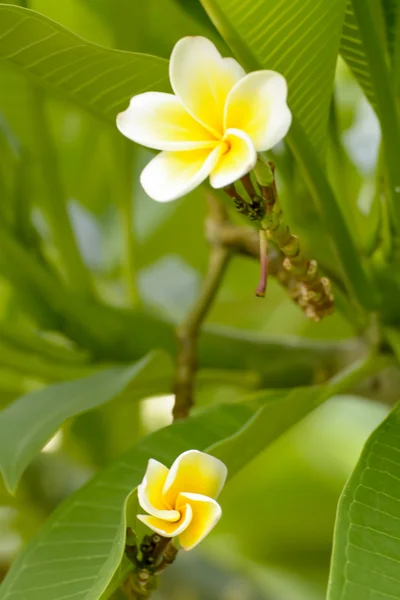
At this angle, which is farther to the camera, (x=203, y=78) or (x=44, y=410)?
(x=44, y=410)

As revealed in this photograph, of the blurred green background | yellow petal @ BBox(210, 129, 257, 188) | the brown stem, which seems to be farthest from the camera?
the blurred green background

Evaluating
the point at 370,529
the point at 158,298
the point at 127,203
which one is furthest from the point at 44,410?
the point at 158,298

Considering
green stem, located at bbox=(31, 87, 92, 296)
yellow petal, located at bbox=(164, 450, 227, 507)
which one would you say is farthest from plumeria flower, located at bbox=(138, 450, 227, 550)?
green stem, located at bbox=(31, 87, 92, 296)

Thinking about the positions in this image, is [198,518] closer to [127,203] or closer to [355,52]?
[355,52]

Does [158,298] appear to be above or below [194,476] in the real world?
below

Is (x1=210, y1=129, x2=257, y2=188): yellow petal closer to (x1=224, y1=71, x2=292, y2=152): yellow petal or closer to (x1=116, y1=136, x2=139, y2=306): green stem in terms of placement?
(x1=224, y1=71, x2=292, y2=152): yellow petal

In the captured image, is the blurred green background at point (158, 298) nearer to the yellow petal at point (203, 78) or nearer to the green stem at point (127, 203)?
the green stem at point (127, 203)

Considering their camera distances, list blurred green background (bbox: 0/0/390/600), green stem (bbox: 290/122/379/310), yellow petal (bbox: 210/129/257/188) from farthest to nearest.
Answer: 1. blurred green background (bbox: 0/0/390/600)
2. green stem (bbox: 290/122/379/310)
3. yellow petal (bbox: 210/129/257/188)
